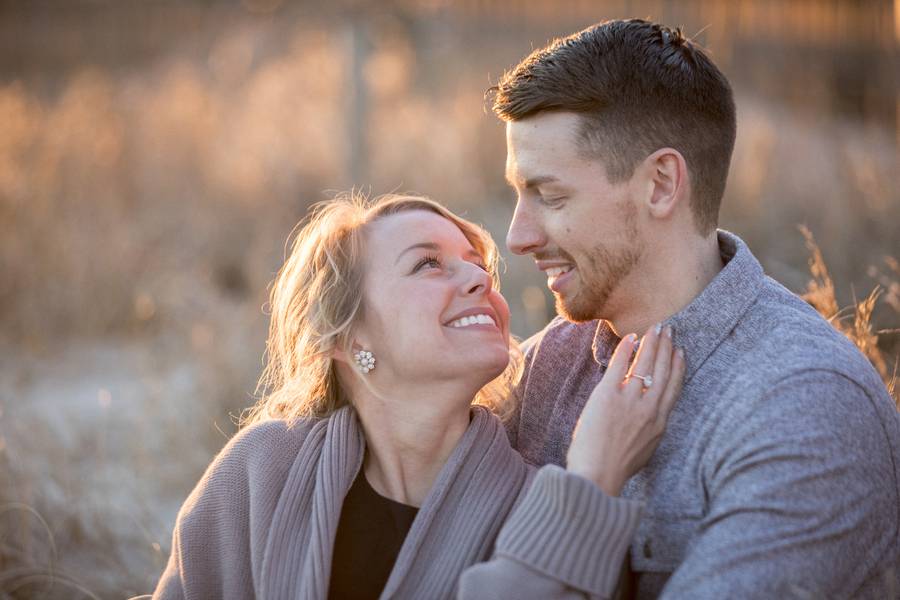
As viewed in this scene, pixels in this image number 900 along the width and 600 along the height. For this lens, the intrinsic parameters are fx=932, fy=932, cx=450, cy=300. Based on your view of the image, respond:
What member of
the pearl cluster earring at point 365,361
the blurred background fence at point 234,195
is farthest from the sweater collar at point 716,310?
the blurred background fence at point 234,195

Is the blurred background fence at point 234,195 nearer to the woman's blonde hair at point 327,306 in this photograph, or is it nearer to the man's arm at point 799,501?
the woman's blonde hair at point 327,306

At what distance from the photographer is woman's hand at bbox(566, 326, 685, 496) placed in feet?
7.14

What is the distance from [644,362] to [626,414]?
0.18 meters

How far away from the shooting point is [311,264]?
115 inches

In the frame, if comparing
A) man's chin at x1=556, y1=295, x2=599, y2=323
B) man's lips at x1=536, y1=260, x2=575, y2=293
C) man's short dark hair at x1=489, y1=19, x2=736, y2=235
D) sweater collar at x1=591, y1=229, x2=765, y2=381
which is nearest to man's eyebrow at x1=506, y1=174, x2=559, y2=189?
man's short dark hair at x1=489, y1=19, x2=736, y2=235

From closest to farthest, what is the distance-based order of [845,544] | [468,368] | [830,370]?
[845,544] < [830,370] < [468,368]

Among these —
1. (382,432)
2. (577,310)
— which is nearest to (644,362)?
(577,310)

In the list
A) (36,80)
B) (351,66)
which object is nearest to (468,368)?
(351,66)

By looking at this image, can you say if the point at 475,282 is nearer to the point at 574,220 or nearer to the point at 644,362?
the point at 574,220

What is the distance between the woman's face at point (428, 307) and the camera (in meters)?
2.60

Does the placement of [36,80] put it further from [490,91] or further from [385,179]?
[490,91]

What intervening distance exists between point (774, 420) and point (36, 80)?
13985 millimetres

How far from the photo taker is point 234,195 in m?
8.18

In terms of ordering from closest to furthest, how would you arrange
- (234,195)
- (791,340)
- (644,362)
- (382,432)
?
(791,340) < (644,362) < (382,432) < (234,195)
